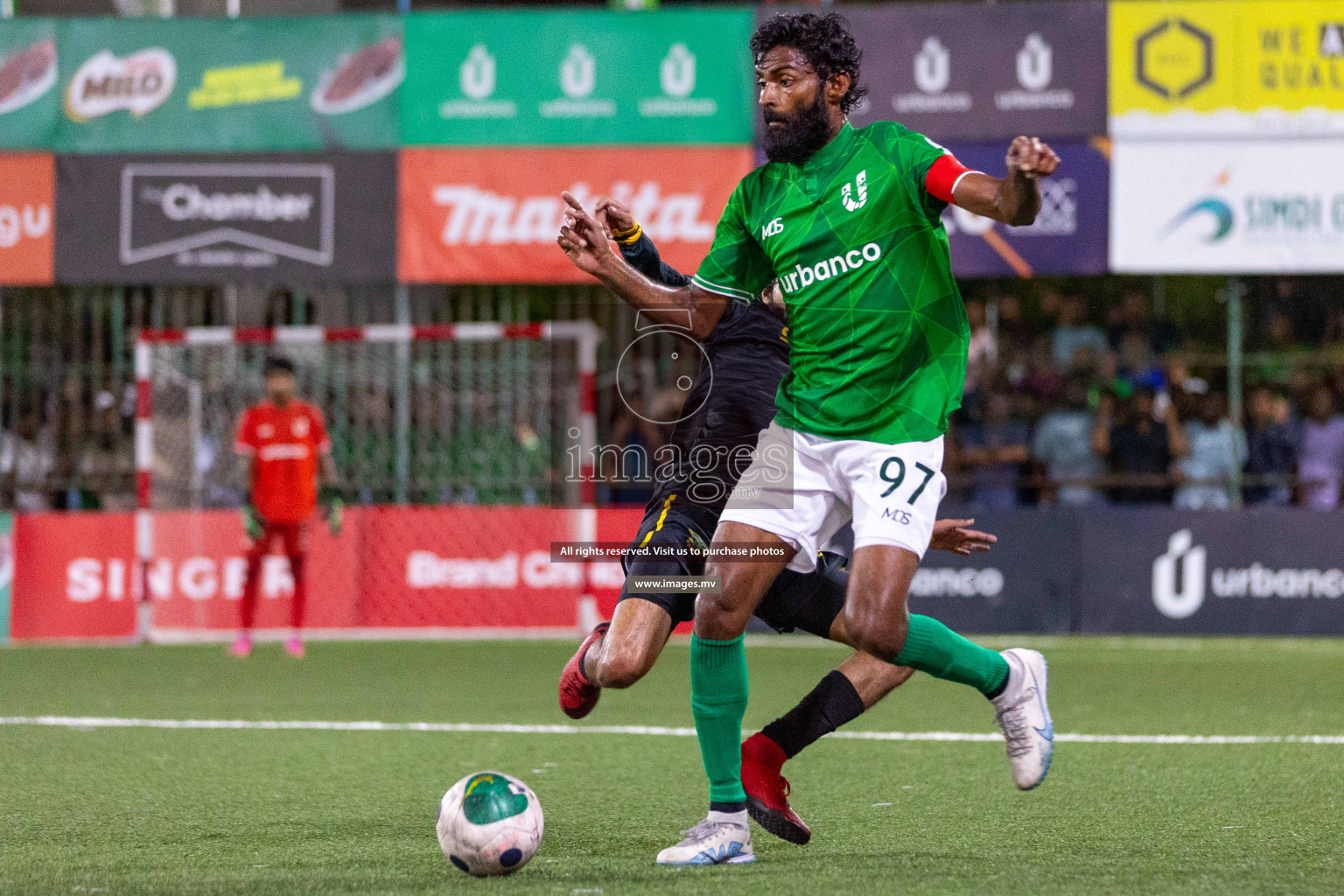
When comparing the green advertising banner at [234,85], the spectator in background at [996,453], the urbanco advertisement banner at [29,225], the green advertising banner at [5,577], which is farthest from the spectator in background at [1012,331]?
the green advertising banner at [5,577]

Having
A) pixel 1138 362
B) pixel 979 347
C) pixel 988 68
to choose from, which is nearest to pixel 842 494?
pixel 988 68

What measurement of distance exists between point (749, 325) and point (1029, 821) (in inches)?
80.1

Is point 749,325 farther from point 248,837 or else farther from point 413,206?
point 413,206

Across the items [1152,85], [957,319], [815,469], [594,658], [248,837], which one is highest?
[1152,85]

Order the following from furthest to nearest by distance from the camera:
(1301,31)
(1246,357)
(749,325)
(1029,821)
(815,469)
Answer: (1246,357)
(1301,31)
(749,325)
(1029,821)
(815,469)

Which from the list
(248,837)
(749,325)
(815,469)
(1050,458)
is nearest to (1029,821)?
(815,469)

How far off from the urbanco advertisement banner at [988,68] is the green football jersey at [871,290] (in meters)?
8.62

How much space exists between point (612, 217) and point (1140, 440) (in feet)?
30.7

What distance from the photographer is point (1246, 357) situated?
1416cm

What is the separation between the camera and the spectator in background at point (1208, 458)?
44.5ft

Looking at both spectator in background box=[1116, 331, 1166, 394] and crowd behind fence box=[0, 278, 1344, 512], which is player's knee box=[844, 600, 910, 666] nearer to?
crowd behind fence box=[0, 278, 1344, 512]

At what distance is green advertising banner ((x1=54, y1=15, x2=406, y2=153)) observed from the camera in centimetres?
1370

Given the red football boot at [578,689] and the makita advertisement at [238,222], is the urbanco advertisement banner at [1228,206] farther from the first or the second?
the red football boot at [578,689]

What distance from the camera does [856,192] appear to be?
4.89 m
